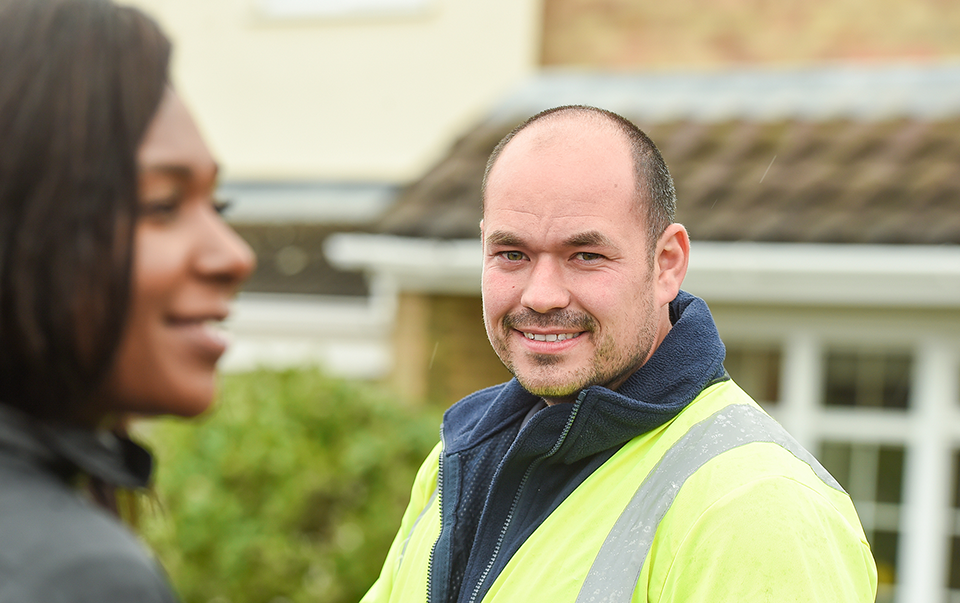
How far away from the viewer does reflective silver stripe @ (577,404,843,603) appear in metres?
1.63

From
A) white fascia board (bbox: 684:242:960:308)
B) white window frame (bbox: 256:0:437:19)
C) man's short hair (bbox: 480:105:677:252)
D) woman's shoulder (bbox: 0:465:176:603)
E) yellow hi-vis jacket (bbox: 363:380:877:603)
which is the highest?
white window frame (bbox: 256:0:437:19)

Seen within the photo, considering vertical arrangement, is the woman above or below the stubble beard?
above

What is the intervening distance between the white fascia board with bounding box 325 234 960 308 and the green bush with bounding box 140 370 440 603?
1.15 m

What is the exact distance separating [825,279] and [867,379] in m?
0.97

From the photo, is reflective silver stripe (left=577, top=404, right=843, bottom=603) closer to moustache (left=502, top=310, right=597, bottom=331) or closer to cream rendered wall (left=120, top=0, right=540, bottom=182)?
moustache (left=502, top=310, right=597, bottom=331)

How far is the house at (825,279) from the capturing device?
5.62 metres

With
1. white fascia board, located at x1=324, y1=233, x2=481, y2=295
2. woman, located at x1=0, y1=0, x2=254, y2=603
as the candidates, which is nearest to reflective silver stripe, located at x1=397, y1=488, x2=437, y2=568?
woman, located at x1=0, y1=0, x2=254, y2=603

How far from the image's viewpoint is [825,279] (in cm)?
568

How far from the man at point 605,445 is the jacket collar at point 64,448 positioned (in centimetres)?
91

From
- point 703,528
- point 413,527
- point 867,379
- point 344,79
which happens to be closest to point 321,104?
point 344,79

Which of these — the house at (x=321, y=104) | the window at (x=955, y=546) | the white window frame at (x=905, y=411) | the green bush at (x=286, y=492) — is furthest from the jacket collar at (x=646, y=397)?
the house at (x=321, y=104)

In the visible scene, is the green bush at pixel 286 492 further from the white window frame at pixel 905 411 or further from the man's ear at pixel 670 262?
the man's ear at pixel 670 262

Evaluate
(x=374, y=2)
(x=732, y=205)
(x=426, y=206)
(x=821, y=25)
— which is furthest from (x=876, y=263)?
(x=374, y=2)

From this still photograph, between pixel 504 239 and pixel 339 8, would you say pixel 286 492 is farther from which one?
pixel 339 8
